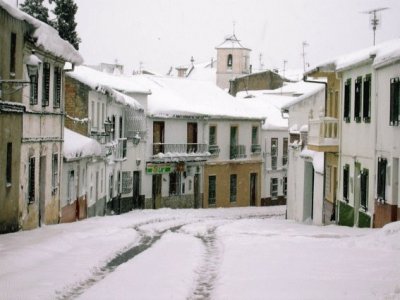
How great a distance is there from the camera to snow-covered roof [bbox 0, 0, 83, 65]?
1977 centimetres

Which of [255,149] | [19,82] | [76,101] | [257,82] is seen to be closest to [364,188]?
[19,82]

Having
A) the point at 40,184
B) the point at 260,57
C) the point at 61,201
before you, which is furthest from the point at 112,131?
the point at 260,57

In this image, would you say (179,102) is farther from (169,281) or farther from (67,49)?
(169,281)

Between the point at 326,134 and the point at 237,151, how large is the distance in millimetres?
26059

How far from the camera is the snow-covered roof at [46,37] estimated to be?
19.8m

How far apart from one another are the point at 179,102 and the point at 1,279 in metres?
41.4

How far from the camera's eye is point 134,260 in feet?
53.3

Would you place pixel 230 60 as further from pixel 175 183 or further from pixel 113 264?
pixel 113 264

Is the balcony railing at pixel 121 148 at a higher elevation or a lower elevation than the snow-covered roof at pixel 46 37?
lower

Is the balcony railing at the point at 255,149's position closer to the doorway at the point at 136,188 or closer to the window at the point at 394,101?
the doorway at the point at 136,188

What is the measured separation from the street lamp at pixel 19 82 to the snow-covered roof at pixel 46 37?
1.80 ft

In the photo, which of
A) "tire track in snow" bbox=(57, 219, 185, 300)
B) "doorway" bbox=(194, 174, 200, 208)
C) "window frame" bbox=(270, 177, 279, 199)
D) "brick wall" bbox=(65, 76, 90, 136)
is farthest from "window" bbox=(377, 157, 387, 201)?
"window frame" bbox=(270, 177, 279, 199)

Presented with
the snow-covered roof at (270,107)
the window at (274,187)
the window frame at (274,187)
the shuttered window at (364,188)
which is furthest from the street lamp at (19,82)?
the window at (274,187)

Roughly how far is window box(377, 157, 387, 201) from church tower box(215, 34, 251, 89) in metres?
A: 73.1
